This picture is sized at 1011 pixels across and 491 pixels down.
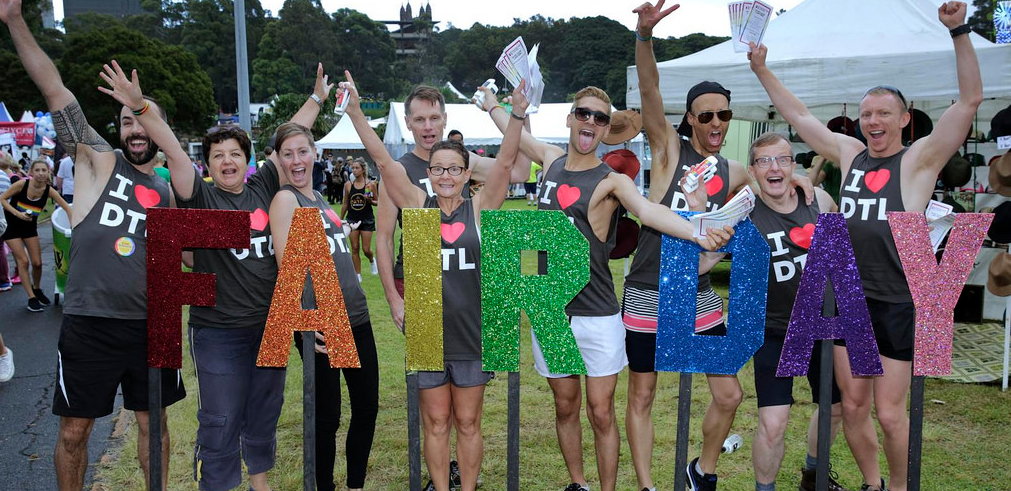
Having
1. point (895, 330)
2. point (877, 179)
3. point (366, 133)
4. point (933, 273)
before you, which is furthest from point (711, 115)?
point (366, 133)

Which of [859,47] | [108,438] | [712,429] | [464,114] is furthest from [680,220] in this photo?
[464,114]

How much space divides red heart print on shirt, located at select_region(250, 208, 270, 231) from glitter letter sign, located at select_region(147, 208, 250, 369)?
42 cm

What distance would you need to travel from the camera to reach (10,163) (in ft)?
34.7

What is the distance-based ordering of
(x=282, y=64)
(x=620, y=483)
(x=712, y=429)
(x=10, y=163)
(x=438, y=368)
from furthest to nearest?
(x=282, y=64), (x=10, y=163), (x=620, y=483), (x=712, y=429), (x=438, y=368)

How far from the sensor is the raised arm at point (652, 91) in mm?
3443

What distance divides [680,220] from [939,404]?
13.1ft

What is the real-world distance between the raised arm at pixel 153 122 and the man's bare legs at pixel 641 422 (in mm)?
2449

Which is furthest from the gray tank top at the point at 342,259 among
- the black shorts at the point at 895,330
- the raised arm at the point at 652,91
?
the black shorts at the point at 895,330

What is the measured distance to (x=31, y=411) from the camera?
5578mm

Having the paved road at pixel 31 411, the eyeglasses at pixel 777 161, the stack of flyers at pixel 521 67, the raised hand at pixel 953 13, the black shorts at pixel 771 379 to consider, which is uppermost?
the raised hand at pixel 953 13

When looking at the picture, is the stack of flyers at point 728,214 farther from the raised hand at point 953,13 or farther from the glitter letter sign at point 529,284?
the raised hand at point 953,13

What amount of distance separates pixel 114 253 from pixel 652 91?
2.77 m

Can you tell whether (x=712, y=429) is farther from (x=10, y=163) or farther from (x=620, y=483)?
(x=10, y=163)

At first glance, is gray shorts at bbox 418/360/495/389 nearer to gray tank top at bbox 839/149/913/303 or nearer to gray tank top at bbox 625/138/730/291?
gray tank top at bbox 625/138/730/291
